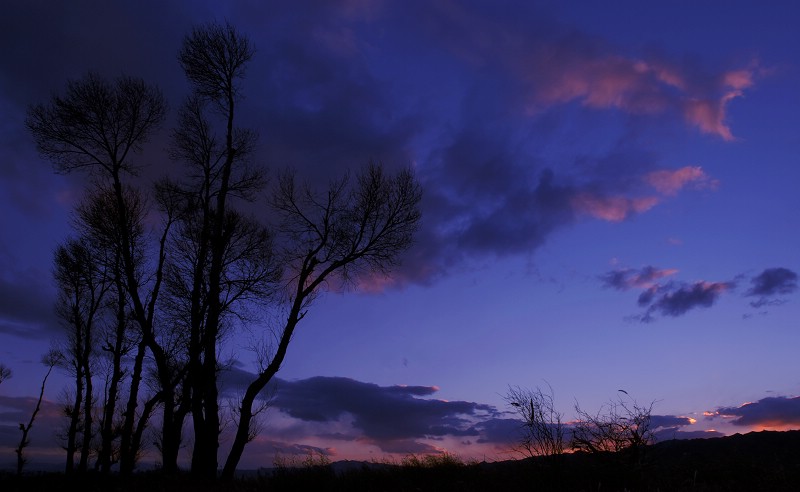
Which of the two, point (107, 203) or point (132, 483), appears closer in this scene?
point (132, 483)

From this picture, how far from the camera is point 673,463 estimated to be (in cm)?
1220

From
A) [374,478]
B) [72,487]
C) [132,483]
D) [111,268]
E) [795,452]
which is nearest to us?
[374,478]

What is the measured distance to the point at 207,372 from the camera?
59.1 ft

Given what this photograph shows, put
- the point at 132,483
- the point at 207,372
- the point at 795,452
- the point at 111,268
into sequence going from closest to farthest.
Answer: the point at 795,452 < the point at 132,483 < the point at 207,372 < the point at 111,268

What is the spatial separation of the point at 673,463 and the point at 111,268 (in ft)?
68.7

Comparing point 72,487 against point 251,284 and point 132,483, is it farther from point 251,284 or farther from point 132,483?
point 251,284

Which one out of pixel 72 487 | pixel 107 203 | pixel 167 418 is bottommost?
pixel 72 487

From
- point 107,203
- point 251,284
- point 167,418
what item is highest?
point 107,203

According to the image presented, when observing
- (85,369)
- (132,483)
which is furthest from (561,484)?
(85,369)

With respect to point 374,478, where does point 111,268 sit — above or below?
above

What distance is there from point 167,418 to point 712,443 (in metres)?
19.2

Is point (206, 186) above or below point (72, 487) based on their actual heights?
above

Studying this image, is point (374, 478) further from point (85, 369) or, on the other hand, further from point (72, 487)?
point (85, 369)

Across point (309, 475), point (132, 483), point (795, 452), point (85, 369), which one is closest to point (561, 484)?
point (309, 475)
